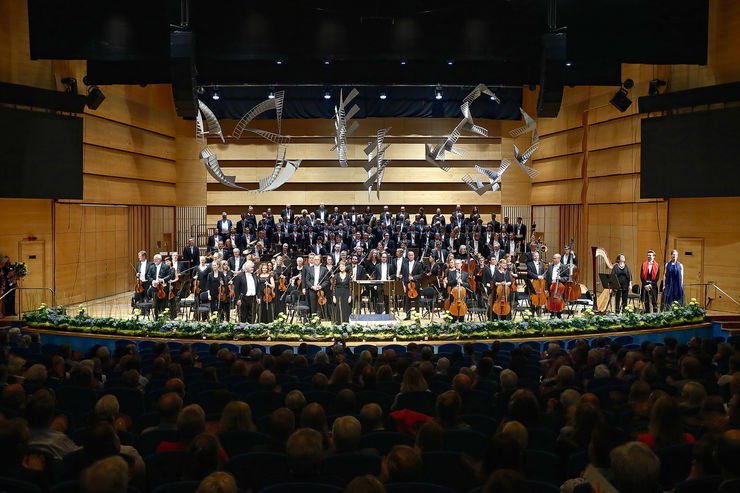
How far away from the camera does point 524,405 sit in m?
4.21

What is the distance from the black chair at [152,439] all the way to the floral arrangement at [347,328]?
5.94 m

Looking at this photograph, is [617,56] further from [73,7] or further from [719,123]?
[73,7]

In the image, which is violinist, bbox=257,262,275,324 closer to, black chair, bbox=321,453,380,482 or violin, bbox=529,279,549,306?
violin, bbox=529,279,549,306

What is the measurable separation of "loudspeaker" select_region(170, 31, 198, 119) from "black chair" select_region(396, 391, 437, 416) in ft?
29.3

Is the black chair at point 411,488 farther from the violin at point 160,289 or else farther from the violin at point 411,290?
the violin at point 160,289

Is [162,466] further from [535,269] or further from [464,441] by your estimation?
[535,269]

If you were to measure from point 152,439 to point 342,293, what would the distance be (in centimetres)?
872

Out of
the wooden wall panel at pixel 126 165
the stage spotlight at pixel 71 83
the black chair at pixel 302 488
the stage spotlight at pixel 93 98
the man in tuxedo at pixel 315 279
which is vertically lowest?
the black chair at pixel 302 488

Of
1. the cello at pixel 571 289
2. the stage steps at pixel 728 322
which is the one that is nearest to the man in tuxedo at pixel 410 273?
the cello at pixel 571 289

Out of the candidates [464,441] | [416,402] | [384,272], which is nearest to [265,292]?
[384,272]

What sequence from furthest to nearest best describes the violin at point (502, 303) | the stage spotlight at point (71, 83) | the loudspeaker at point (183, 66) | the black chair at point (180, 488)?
the stage spotlight at point (71, 83)
the violin at point (502, 303)
the loudspeaker at point (183, 66)
the black chair at point (180, 488)

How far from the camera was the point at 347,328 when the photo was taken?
34.3 ft

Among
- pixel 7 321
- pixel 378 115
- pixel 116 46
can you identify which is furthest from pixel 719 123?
pixel 7 321

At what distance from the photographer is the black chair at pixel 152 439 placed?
13.1ft
